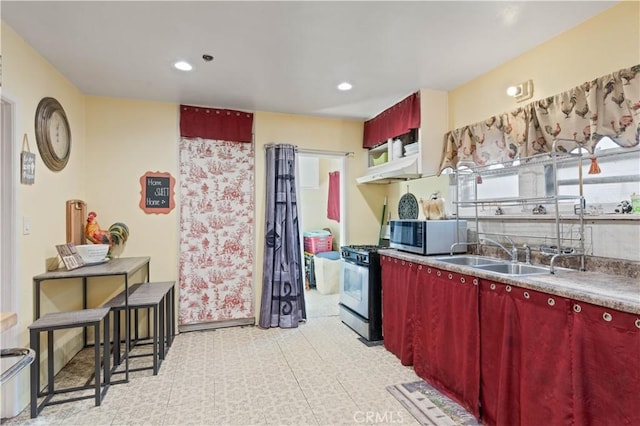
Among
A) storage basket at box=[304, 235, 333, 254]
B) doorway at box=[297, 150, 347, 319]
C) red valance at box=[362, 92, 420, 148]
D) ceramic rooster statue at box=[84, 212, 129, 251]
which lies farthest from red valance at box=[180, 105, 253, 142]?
storage basket at box=[304, 235, 333, 254]

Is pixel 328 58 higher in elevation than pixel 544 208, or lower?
higher

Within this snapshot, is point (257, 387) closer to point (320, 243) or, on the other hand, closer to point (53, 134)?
point (53, 134)

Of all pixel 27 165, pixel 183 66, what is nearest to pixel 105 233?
pixel 27 165

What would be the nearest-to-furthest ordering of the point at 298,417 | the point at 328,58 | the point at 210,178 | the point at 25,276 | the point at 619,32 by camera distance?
the point at 619,32 < the point at 298,417 < the point at 25,276 < the point at 328,58 < the point at 210,178

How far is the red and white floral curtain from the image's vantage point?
3693 mm

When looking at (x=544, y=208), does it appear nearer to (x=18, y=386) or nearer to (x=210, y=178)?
(x=210, y=178)

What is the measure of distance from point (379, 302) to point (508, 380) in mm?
1558

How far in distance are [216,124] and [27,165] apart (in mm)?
1815

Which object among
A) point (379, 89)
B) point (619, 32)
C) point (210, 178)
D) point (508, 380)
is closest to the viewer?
point (508, 380)

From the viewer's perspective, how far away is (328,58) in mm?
2625

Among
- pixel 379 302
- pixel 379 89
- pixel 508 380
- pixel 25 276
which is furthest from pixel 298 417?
pixel 379 89

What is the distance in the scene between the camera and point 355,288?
11.9 feet

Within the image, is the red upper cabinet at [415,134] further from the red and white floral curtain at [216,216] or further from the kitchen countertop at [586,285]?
the red and white floral curtain at [216,216]

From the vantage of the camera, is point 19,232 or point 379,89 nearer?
point 19,232
